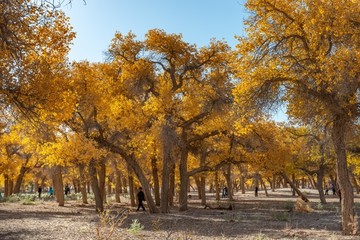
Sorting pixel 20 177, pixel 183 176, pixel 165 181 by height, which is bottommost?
pixel 165 181

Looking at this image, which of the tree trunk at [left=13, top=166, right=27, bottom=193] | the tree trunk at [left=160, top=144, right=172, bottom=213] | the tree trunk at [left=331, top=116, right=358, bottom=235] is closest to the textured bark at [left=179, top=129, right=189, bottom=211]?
the tree trunk at [left=160, top=144, right=172, bottom=213]

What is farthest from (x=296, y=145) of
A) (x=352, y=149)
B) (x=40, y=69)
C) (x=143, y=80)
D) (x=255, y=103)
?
(x=40, y=69)

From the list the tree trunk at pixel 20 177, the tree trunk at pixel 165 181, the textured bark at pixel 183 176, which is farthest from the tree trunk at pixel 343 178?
the tree trunk at pixel 20 177

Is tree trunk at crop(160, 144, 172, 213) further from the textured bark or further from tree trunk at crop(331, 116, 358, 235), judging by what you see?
tree trunk at crop(331, 116, 358, 235)

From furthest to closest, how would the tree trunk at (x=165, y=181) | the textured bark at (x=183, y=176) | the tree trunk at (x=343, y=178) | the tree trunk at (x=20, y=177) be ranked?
the tree trunk at (x=20, y=177) < the textured bark at (x=183, y=176) < the tree trunk at (x=165, y=181) < the tree trunk at (x=343, y=178)

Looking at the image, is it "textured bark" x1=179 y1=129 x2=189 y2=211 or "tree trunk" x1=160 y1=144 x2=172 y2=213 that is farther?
"textured bark" x1=179 y1=129 x2=189 y2=211

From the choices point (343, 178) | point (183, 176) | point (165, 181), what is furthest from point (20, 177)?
point (343, 178)

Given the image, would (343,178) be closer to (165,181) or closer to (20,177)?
(165,181)

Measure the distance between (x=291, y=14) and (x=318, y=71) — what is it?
203cm

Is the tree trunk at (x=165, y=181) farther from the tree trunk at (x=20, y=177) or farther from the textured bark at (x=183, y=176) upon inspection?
the tree trunk at (x=20, y=177)

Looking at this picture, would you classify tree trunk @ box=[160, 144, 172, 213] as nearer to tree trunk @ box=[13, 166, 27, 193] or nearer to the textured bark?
the textured bark

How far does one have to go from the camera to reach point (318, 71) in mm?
10500

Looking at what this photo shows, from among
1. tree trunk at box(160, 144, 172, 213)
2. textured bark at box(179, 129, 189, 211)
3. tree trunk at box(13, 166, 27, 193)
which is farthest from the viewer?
tree trunk at box(13, 166, 27, 193)

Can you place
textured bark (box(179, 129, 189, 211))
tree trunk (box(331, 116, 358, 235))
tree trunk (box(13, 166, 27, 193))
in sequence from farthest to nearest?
tree trunk (box(13, 166, 27, 193)), textured bark (box(179, 129, 189, 211)), tree trunk (box(331, 116, 358, 235))
